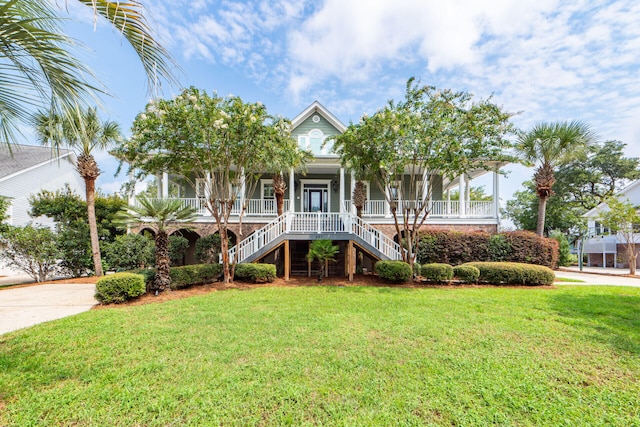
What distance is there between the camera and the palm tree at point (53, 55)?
81.2 inches

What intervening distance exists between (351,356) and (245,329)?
7.14 ft

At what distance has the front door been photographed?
16.0 m

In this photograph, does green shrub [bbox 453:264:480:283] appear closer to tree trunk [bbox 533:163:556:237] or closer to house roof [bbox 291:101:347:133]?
tree trunk [bbox 533:163:556:237]

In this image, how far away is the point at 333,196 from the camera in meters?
15.9

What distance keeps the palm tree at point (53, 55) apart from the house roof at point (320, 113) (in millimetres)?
13183

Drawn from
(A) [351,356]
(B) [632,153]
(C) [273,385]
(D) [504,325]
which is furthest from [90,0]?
(B) [632,153]

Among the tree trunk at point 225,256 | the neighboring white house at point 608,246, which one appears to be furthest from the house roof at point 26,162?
the neighboring white house at point 608,246

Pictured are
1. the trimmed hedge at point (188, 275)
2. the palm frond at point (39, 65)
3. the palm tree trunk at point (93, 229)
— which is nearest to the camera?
the palm frond at point (39, 65)

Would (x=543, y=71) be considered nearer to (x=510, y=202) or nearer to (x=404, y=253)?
(x=404, y=253)

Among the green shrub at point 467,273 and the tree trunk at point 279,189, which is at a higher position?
the tree trunk at point 279,189

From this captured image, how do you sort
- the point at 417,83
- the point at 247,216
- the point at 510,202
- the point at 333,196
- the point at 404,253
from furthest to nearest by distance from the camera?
the point at 510,202 → the point at 333,196 → the point at 247,216 → the point at 404,253 → the point at 417,83

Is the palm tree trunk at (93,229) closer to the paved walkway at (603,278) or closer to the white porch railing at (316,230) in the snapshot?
the white porch railing at (316,230)

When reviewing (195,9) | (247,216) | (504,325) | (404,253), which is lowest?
(504,325)

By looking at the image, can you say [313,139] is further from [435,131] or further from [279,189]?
[435,131]
